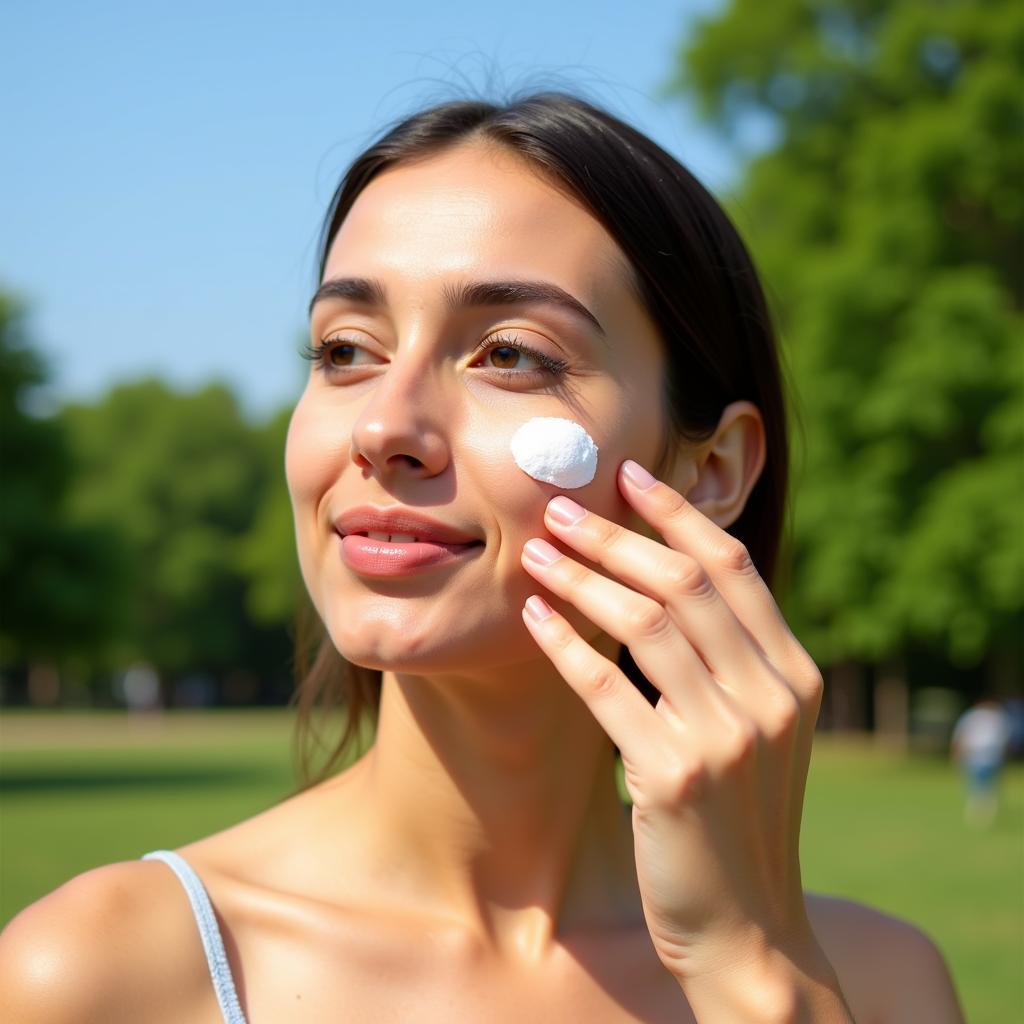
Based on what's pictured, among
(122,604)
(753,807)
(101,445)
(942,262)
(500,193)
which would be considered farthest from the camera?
(101,445)

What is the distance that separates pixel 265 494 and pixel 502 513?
76.4 m

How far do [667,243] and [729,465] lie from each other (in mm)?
526

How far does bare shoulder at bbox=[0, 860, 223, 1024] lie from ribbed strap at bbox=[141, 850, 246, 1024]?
0.01m

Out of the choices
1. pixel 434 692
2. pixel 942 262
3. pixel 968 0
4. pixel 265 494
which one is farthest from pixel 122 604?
pixel 265 494

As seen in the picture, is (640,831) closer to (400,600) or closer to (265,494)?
(400,600)

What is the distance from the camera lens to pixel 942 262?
102 ft

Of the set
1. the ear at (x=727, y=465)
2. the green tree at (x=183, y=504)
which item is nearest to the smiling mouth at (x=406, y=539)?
the ear at (x=727, y=465)

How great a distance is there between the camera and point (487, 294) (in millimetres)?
2621

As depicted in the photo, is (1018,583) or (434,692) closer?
(434,692)

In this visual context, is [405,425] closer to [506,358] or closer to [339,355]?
[506,358]

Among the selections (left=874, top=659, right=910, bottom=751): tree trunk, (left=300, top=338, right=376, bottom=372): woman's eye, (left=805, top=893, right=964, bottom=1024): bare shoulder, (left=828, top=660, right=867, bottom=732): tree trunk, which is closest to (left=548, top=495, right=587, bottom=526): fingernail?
(left=300, top=338, right=376, bottom=372): woman's eye

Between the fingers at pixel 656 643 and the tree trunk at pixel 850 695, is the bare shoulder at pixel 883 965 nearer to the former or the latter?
the fingers at pixel 656 643

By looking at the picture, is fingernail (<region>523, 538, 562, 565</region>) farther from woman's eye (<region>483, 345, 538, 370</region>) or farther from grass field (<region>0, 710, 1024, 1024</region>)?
grass field (<region>0, 710, 1024, 1024</region>)

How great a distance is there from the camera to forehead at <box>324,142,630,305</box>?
2.65 metres
